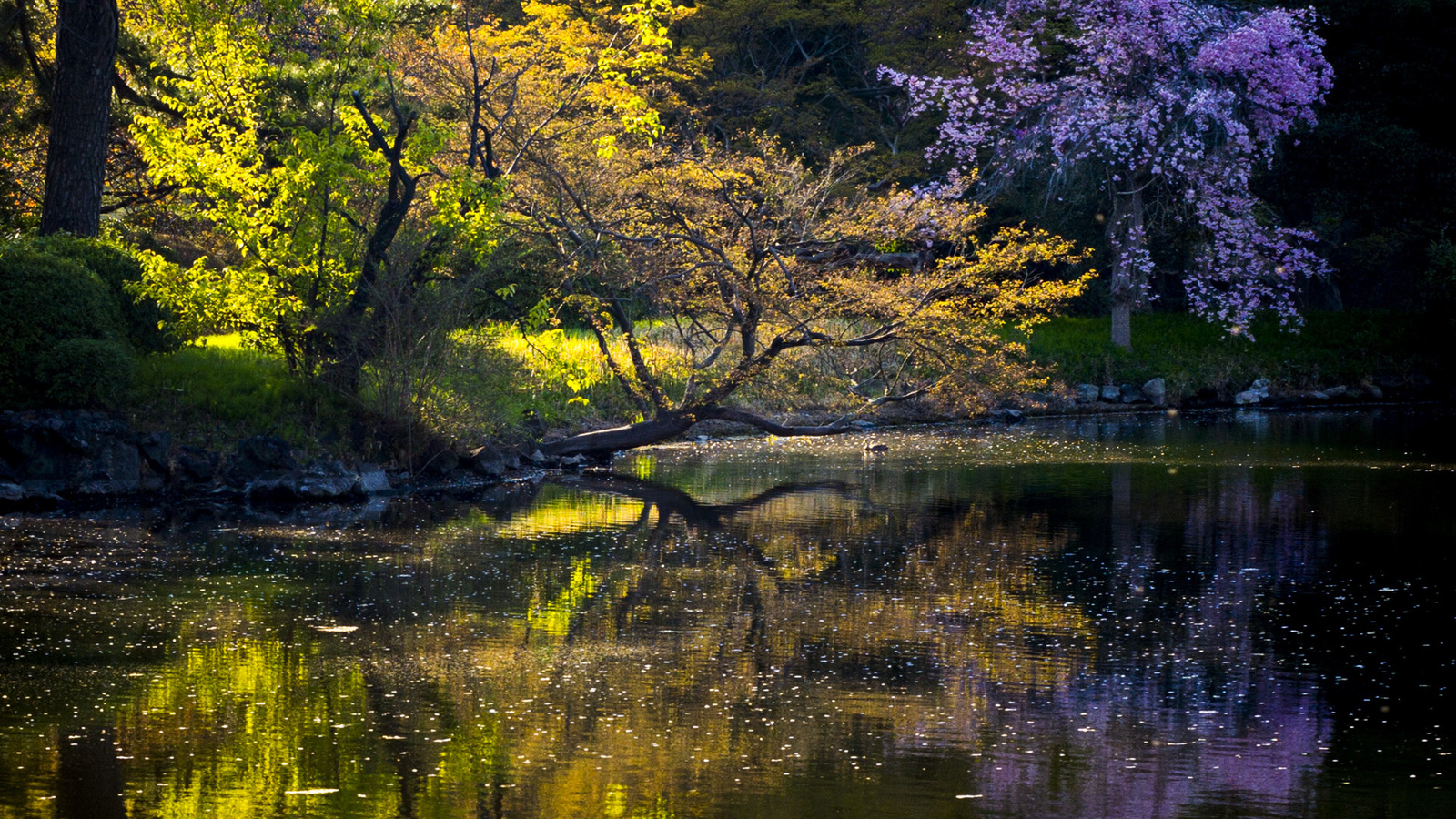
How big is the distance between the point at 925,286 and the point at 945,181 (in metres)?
13.0

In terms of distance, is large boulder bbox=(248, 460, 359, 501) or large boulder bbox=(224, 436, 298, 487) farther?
large boulder bbox=(224, 436, 298, 487)

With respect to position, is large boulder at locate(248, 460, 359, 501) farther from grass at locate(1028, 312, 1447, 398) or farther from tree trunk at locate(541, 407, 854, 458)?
grass at locate(1028, 312, 1447, 398)

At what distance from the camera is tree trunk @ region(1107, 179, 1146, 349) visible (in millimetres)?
28422

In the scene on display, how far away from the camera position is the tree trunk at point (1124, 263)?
2842 cm

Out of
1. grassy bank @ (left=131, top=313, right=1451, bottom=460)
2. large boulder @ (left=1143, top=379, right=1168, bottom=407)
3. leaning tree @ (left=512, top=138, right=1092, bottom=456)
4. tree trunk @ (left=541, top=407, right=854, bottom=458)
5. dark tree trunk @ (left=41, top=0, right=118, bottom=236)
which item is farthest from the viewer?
large boulder @ (left=1143, top=379, right=1168, bottom=407)

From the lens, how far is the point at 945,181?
104 feet

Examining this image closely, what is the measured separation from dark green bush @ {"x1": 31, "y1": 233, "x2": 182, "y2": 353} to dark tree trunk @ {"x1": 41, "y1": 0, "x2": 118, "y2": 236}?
1.44m

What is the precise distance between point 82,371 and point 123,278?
1.62m

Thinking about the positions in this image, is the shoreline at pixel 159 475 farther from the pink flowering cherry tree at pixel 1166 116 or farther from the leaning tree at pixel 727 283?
the pink flowering cherry tree at pixel 1166 116

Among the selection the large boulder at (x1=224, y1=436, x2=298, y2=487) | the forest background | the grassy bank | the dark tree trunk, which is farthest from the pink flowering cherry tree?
the large boulder at (x1=224, y1=436, x2=298, y2=487)

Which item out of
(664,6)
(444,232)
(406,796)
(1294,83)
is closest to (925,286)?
A: (664,6)

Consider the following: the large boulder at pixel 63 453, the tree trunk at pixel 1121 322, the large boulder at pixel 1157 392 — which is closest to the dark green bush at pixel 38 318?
the large boulder at pixel 63 453

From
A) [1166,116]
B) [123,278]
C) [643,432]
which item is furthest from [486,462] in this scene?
[1166,116]

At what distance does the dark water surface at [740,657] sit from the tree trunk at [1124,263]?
1272 cm
